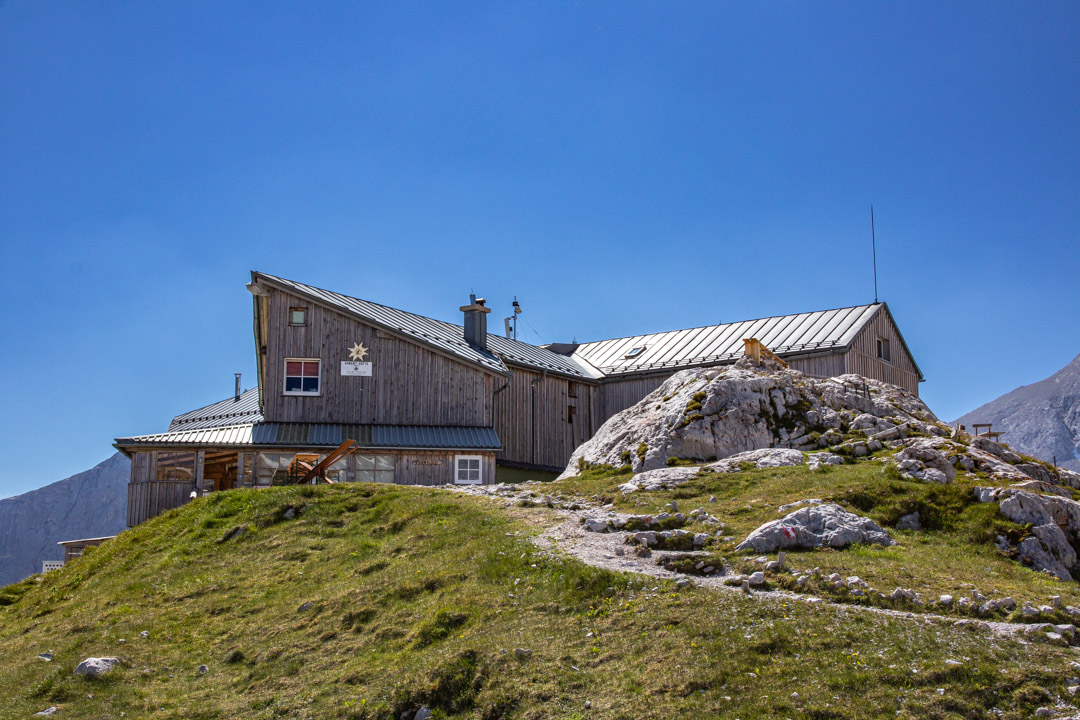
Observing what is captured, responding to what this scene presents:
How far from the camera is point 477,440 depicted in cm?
3344

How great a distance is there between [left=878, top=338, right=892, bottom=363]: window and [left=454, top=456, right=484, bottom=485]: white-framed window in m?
19.5

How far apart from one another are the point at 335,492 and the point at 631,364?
72.8ft

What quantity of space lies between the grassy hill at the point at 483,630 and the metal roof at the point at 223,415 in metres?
11.8

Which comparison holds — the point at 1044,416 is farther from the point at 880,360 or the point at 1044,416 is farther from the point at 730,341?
the point at 730,341

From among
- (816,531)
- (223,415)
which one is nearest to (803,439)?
(816,531)

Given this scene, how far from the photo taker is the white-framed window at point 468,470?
33094 millimetres

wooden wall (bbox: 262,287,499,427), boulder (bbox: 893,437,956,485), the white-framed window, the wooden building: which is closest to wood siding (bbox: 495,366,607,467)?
the wooden building

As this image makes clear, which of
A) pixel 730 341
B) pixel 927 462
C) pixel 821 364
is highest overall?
pixel 730 341

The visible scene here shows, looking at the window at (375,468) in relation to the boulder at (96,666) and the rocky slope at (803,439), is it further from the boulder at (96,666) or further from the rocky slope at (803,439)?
the boulder at (96,666)

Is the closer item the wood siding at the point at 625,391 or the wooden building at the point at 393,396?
the wooden building at the point at 393,396

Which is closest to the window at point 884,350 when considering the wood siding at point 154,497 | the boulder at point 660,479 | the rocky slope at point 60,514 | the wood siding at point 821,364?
the wood siding at point 821,364

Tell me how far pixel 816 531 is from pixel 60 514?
16501 cm

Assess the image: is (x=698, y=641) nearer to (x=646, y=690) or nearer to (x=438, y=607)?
(x=646, y=690)

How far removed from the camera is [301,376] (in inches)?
1346
